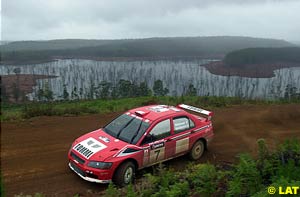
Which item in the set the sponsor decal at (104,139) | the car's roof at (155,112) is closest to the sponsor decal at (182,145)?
the car's roof at (155,112)

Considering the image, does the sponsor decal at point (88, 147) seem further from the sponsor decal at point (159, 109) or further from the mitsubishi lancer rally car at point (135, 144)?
the sponsor decal at point (159, 109)

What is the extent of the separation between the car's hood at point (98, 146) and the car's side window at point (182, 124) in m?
1.59

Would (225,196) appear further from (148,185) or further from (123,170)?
(123,170)

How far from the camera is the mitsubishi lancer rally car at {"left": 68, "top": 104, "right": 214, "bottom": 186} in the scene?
24.4 ft

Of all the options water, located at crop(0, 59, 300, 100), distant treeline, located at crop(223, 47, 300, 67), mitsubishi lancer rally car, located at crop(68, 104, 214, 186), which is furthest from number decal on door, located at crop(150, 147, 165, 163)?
distant treeline, located at crop(223, 47, 300, 67)

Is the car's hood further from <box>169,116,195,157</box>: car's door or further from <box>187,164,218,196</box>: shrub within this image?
<box>187,164,218,196</box>: shrub

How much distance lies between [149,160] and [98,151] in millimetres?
1328

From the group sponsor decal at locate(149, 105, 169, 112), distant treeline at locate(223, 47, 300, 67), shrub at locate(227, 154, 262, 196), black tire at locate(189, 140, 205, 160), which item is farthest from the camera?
distant treeline at locate(223, 47, 300, 67)

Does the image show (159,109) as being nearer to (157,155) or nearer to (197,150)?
(157,155)

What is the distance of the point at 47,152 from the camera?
9.58 m

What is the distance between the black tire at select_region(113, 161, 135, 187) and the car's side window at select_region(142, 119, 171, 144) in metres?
0.69

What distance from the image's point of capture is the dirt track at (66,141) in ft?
25.5

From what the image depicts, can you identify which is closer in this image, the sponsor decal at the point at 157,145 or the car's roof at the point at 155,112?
the sponsor decal at the point at 157,145

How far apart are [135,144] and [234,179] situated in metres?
2.46
